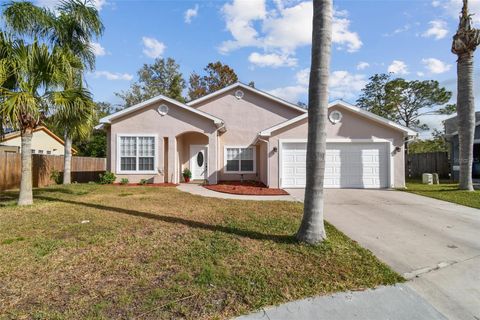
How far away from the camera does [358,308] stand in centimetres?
329

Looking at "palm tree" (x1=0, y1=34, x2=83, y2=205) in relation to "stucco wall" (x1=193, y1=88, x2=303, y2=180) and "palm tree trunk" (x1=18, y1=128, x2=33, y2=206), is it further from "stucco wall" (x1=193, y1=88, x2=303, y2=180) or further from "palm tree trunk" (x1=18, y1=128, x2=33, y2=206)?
"stucco wall" (x1=193, y1=88, x2=303, y2=180)

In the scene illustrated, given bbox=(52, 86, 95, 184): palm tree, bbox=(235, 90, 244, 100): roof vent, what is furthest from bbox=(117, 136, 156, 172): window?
bbox=(235, 90, 244, 100): roof vent

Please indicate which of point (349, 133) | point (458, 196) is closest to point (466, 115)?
point (458, 196)

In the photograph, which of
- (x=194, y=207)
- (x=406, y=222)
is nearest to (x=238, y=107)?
(x=194, y=207)

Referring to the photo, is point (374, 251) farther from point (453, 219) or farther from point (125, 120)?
point (125, 120)

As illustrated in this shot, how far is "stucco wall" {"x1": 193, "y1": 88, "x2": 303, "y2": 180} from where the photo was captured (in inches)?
715

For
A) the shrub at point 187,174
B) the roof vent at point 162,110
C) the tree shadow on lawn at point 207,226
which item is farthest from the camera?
the shrub at point 187,174

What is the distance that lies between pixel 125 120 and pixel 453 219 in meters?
15.0

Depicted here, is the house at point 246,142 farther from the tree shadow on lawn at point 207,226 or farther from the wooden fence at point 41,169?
the tree shadow on lawn at point 207,226

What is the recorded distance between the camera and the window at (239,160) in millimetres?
17844

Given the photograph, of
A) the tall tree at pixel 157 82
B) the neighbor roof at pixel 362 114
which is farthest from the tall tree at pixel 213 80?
the neighbor roof at pixel 362 114

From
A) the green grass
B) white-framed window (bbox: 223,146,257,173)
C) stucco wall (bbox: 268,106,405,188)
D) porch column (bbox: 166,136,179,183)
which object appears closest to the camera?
the green grass

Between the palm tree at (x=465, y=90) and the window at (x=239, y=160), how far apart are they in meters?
10.7

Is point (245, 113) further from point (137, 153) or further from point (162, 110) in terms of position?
point (137, 153)
